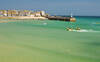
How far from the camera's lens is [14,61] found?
380 inches

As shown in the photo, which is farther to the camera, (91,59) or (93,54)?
(93,54)

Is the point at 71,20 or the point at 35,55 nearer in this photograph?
the point at 35,55

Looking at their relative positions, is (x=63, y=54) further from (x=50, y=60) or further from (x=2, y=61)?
(x=2, y=61)

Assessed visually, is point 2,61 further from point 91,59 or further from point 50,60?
point 91,59

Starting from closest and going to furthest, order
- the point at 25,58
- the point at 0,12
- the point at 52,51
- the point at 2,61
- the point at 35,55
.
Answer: the point at 2,61
the point at 25,58
the point at 35,55
the point at 52,51
the point at 0,12

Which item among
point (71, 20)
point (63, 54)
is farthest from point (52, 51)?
point (71, 20)

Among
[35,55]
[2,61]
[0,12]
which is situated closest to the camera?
[2,61]

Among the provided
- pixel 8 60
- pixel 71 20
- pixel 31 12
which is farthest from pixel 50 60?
pixel 31 12

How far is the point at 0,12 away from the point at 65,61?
273ft

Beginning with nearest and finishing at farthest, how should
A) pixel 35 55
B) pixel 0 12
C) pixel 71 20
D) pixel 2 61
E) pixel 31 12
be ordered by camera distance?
pixel 2 61
pixel 35 55
pixel 71 20
pixel 0 12
pixel 31 12

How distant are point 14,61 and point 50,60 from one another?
6.56ft

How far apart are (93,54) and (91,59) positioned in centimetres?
121

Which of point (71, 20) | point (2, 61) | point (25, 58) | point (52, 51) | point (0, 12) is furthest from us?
point (0, 12)

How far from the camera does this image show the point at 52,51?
12.2m
